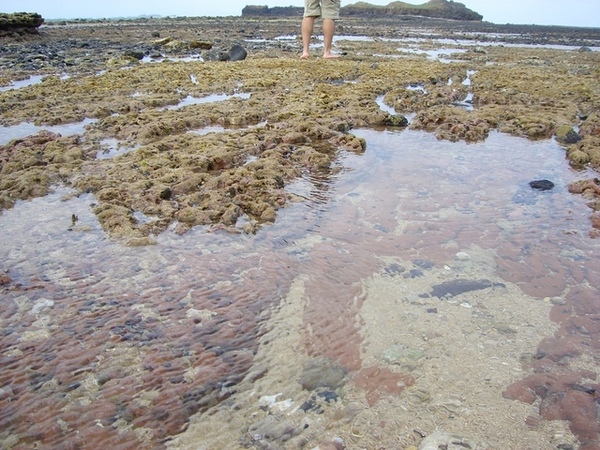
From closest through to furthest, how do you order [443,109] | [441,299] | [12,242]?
[441,299], [12,242], [443,109]

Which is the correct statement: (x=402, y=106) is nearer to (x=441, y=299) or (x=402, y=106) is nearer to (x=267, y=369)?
(x=441, y=299)

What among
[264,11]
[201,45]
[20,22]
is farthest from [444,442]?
[264,11]

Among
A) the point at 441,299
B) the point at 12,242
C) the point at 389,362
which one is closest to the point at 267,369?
the point at 389,362

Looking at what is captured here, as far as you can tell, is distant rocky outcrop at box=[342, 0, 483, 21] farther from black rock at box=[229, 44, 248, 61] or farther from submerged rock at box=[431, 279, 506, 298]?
submerged rock at box=[431, 279, 506, 298]

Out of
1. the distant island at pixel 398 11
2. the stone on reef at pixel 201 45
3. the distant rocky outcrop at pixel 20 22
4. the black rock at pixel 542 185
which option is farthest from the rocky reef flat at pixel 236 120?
the distant island at pixel 398 11

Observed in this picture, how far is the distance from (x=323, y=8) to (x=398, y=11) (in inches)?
3429

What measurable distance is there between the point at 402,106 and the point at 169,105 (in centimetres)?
426

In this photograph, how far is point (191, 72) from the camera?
11.7 metres

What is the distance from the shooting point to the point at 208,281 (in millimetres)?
3336

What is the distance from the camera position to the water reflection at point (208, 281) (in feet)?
7.69

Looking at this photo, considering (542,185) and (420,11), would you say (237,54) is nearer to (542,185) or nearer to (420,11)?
(542,185)

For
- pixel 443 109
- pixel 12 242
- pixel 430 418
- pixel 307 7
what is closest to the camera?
pixel 430 418

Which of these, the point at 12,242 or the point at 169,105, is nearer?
the point at 12,242

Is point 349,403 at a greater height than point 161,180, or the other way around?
point 161,180
